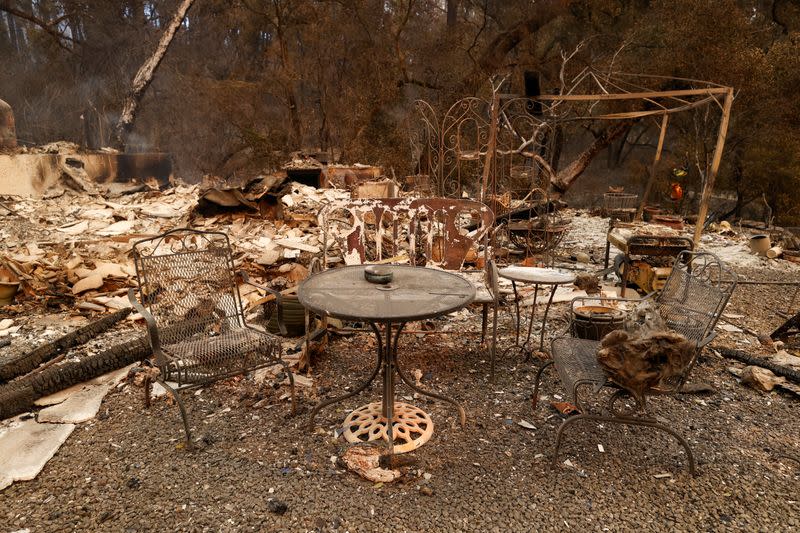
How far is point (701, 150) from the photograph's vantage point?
1255 centimetres

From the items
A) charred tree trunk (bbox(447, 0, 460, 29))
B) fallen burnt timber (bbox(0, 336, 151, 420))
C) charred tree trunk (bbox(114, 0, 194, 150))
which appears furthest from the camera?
charred tree trunk (bbox(447, 0, 460, 29))

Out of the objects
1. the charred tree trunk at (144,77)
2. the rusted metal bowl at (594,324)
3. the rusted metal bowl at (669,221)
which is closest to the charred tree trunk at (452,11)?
the charred tree trunk at (144,77)

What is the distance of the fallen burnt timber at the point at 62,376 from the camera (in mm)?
3359

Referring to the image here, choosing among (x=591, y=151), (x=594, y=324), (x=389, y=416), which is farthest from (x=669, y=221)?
(x=389, y=416)

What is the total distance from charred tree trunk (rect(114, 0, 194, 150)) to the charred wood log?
52.8ft

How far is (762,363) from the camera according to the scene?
410cm

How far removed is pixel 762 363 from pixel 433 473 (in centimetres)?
327

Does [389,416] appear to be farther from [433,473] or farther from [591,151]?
[591,151]

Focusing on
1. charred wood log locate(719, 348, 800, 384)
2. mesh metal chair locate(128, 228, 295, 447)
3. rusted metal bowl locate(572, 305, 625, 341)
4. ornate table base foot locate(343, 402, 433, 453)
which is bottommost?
charred wood log locate(719, 348, 800, 384)

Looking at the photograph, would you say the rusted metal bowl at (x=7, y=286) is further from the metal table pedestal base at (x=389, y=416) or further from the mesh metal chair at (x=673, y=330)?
the mesh metal chair at (x=673, y=330)

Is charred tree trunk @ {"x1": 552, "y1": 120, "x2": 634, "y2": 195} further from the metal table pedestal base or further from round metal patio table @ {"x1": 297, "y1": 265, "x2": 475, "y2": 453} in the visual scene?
the metal table pedestal base

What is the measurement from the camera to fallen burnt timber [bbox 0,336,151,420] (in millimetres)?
3359

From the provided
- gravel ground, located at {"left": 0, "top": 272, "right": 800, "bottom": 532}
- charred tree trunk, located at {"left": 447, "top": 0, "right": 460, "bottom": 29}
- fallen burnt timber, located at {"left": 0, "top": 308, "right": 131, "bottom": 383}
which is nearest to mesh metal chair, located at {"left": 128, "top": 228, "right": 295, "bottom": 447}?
gravel ground, located at {"left": 0, "top": 272, "right": 800, "bottom": 532}

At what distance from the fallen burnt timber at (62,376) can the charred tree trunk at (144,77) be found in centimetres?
1294
